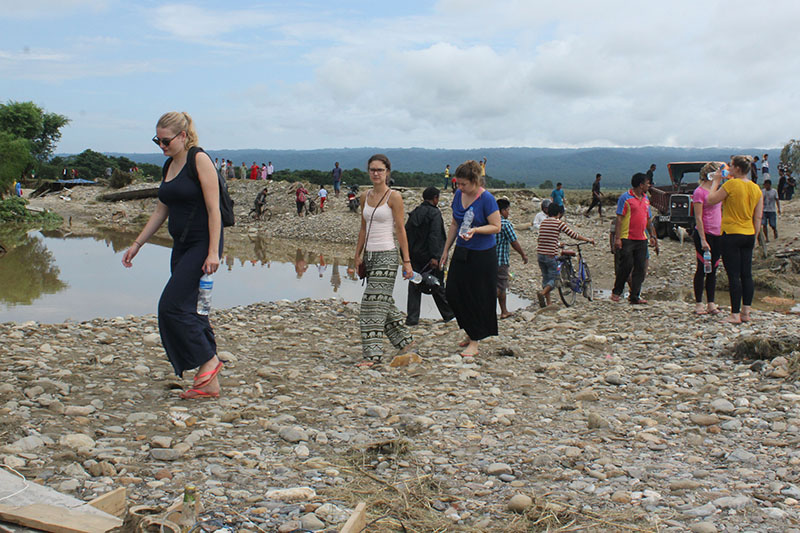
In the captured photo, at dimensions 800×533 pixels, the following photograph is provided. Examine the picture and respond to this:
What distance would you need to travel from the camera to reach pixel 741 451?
449cm

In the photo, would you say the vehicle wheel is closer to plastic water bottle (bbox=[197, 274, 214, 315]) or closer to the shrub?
plastic water bottle (bbox=[197, 274, 214, 315])

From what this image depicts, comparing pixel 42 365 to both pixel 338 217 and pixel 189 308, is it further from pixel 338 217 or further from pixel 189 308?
pixel 338 217

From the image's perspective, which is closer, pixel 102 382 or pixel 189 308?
pixel 189 308

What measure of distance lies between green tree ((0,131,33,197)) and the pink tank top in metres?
37.2

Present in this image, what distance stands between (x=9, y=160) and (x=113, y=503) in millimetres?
41586

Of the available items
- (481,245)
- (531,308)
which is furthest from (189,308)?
(531,308)

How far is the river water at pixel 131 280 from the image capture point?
44.8 ft

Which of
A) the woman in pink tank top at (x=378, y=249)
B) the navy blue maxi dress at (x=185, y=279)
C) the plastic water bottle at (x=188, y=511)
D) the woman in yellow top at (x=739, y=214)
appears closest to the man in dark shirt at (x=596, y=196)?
the woman in yellow top at (x=739, y=214)

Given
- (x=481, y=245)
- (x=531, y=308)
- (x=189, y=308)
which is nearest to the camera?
(x=189, y=308)

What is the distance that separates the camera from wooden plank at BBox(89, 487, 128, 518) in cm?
311

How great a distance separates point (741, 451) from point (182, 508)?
137 inches

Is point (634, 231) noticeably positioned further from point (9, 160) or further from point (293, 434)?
point (9, 160)

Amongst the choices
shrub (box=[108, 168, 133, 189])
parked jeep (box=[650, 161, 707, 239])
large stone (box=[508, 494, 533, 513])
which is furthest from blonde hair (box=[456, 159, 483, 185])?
shrub (box=[108, 168, 133, 189])

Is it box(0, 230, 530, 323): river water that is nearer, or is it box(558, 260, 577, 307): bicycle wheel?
box(558, 260, 577, 307): bicycle wheel
